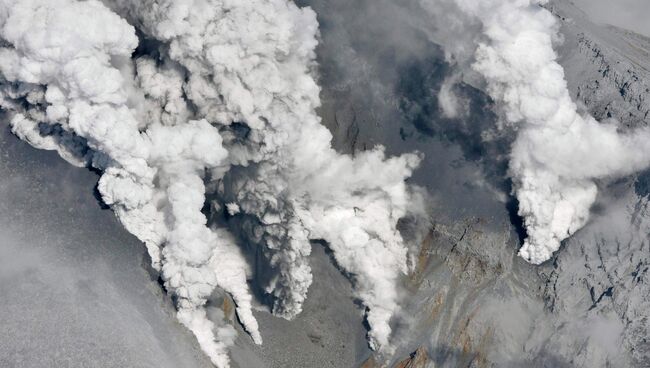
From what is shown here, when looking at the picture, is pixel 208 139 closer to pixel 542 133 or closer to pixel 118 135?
pixel 118 135

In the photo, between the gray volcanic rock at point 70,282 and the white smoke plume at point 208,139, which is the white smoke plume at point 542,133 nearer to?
the white smoke plume at point 208,139

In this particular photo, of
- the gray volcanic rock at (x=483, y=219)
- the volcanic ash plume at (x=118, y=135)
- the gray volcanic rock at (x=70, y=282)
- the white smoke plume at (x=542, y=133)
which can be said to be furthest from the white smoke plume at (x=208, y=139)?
the white smoke plume at (x=542, y=133)

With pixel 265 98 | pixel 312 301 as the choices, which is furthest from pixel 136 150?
pixel 312 301

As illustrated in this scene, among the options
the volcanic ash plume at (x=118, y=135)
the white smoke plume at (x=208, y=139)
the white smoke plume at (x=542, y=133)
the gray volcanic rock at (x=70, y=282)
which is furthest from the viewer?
the white smoke plume at (x=542, y=133)

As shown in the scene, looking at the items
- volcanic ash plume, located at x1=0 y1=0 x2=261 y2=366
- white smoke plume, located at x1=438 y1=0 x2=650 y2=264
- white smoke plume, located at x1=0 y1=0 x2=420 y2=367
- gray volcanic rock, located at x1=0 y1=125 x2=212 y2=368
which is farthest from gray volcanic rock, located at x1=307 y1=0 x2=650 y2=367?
gray volcanic rock, located at x1=0 y1=125 x2=212 y2=368

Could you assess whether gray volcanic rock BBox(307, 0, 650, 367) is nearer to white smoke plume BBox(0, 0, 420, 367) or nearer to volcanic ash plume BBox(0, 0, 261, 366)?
white smoke plume BBox(0, 0, 420, 367)

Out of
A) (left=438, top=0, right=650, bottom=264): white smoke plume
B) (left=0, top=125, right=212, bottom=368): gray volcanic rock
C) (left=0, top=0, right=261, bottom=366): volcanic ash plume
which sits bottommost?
(left=0, top=125, right=212, bottom=368): gray volcanic rock
